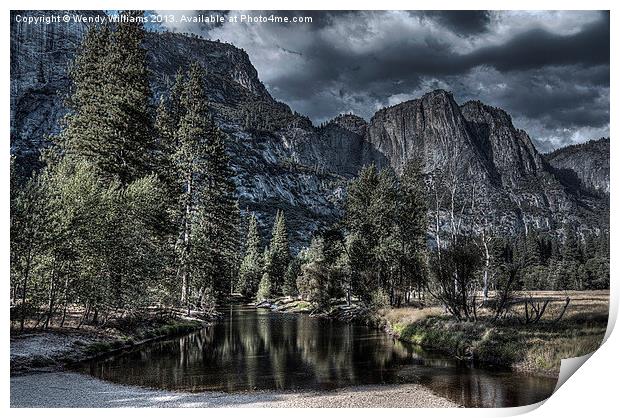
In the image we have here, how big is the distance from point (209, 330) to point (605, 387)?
71.3 ft

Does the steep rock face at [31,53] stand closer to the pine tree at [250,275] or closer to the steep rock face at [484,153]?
the steep rock face at [484,153]

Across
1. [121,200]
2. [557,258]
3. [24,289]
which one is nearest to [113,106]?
[121,200]

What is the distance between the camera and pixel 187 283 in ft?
112

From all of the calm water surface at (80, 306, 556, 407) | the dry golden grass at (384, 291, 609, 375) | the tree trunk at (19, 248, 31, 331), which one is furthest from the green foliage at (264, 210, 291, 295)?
the tree trunk at (19, 248, 31, 331)

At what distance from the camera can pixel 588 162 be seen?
776 inches

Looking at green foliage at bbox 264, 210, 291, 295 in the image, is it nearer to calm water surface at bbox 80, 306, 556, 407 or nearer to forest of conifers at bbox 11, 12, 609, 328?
forest of conifers at bbox 11, 12, 609, 328

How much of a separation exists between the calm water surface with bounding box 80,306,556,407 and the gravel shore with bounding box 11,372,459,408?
81 centimetres

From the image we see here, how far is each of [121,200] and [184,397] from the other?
36.4 ft

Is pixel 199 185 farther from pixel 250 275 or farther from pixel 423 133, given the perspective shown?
pixel 250 275

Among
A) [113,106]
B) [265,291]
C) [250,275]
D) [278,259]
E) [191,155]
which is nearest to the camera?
[113,106]

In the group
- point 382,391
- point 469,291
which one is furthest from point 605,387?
point 469,291

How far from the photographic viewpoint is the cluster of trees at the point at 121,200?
17750 millimetres

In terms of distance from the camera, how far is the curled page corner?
15.4 m

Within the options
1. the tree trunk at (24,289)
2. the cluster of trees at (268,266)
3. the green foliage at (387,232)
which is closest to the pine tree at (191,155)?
the green foliage at (387,232)
